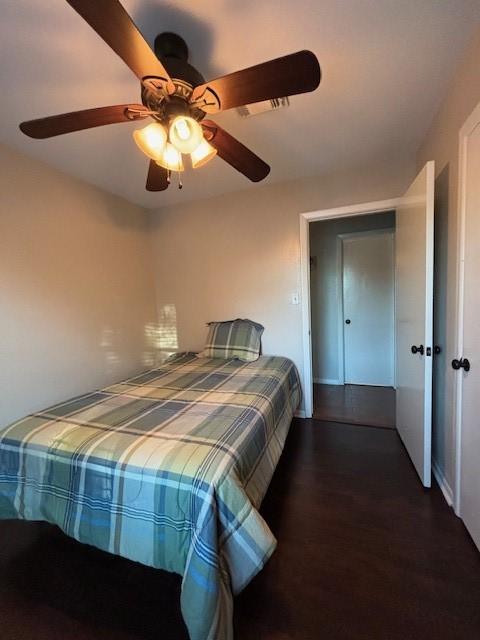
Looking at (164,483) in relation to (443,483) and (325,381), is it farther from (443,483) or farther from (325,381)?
(325,381)

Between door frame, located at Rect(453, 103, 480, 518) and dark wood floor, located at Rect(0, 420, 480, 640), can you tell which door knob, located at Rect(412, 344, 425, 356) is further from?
dark wood floor, located at Rect(0, 420, 480, 640)

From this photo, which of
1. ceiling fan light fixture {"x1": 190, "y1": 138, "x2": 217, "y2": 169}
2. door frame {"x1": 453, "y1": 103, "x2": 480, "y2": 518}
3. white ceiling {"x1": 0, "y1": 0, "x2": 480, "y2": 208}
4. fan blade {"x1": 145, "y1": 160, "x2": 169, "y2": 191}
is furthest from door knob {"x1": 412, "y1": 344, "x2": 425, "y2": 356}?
fan blade {"x1": 145, "y1": 160, "x2": 169, "y2": 191}

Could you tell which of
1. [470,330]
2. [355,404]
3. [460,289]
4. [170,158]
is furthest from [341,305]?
[170,158]

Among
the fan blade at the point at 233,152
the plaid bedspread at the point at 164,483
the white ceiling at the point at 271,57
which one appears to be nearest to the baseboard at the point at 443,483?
the plaid bedspread at the point at 164,483

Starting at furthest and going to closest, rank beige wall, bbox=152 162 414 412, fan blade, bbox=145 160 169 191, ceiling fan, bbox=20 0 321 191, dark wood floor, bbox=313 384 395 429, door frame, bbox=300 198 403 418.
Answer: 1. dark wood floor, bbox=313 384 395 429
2. beige wall, bbox=152 162 414 412
3. door frame, bbox=300 198 403 418
4. fan blade, bbox=145 160 169 191
5. ceiling fan, bbox=20 0 321 191

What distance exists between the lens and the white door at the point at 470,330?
1267 millimetres

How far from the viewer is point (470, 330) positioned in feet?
4.34

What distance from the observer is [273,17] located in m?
1.10

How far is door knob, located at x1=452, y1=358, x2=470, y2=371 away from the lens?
1.35m

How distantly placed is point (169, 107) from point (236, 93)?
0.28m

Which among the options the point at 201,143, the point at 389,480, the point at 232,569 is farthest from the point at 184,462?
the point at 389,480

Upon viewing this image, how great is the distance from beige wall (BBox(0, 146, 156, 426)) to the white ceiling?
1.06 feet

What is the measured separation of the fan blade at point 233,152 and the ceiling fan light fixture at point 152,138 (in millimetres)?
199

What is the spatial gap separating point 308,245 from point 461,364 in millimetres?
1659
